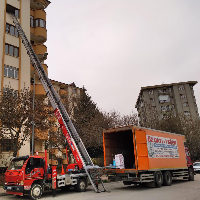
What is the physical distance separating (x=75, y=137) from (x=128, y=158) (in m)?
4.11

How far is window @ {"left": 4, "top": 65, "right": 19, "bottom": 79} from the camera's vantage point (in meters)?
24.0

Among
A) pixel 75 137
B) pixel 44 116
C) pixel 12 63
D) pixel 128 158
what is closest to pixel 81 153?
pixel 75 137

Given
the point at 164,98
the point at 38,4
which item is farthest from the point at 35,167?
the point at 164,98

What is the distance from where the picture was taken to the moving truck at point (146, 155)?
504 inches

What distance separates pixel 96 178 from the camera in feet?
43.8

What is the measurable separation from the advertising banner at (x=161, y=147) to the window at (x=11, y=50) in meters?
18.9

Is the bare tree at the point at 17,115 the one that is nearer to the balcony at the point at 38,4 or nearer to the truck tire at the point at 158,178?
the truck tire at the point at 158,178

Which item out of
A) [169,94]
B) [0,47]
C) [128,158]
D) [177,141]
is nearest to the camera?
[128,158]

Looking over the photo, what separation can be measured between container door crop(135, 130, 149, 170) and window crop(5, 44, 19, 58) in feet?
61.0

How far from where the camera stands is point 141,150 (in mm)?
12930

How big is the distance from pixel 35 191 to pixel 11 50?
1866 centimetres

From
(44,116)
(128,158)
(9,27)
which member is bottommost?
(128,158)

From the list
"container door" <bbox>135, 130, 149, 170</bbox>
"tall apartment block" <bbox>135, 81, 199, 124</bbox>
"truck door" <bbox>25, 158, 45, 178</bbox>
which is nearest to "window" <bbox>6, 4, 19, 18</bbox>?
"truck door" <bbox>25, 158, 45, 178</bbox>

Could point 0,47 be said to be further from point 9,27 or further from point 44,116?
point 44,116
